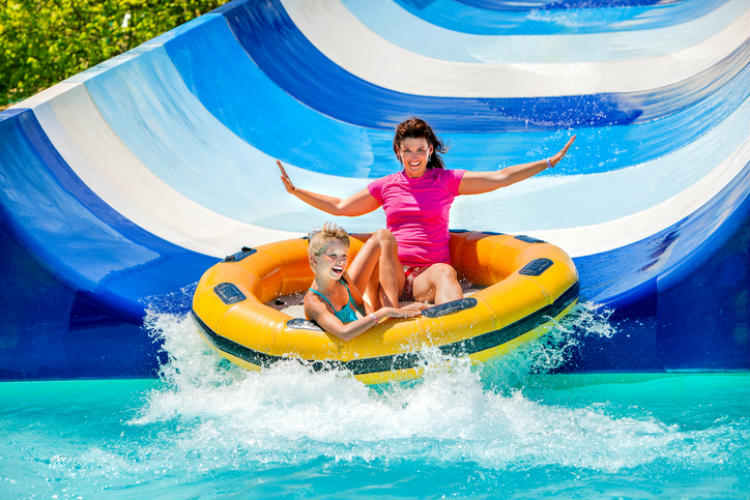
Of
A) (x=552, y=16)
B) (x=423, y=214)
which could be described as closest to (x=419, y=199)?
(x=423, y=214)

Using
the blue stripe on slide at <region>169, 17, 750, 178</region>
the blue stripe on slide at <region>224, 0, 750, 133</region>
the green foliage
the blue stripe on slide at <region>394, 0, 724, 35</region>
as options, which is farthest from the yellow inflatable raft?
the blue stripe on slide at <region>394, 0, 724, 35</region>

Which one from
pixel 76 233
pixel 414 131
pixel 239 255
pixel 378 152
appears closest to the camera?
pixel 414 131

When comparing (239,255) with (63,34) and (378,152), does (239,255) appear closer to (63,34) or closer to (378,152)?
(378,152)

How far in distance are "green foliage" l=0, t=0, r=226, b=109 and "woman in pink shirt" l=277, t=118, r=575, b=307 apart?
3803mm

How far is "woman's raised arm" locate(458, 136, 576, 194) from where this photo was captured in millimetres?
3512

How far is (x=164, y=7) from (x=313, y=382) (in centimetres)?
515

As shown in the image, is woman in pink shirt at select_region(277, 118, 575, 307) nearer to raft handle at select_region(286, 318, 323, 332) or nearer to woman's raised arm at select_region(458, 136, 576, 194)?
woman's raised arm at select_region(458, 136, 576, 194)

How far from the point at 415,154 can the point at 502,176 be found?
1.26 feet

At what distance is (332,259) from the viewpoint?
306 cm

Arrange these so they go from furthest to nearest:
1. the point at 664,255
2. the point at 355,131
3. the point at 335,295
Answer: the point at 355,131 → the point at 664,255 → the point at 335,295

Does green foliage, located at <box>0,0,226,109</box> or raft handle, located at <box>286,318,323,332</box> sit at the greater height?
green foliage, located at <box>0,0,226,109</box>

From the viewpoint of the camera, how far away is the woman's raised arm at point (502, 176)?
11.5ft

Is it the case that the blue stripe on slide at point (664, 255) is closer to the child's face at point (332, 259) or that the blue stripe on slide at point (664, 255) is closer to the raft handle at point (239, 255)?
the child's face at point (332, 259)

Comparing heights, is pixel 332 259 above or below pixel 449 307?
above
